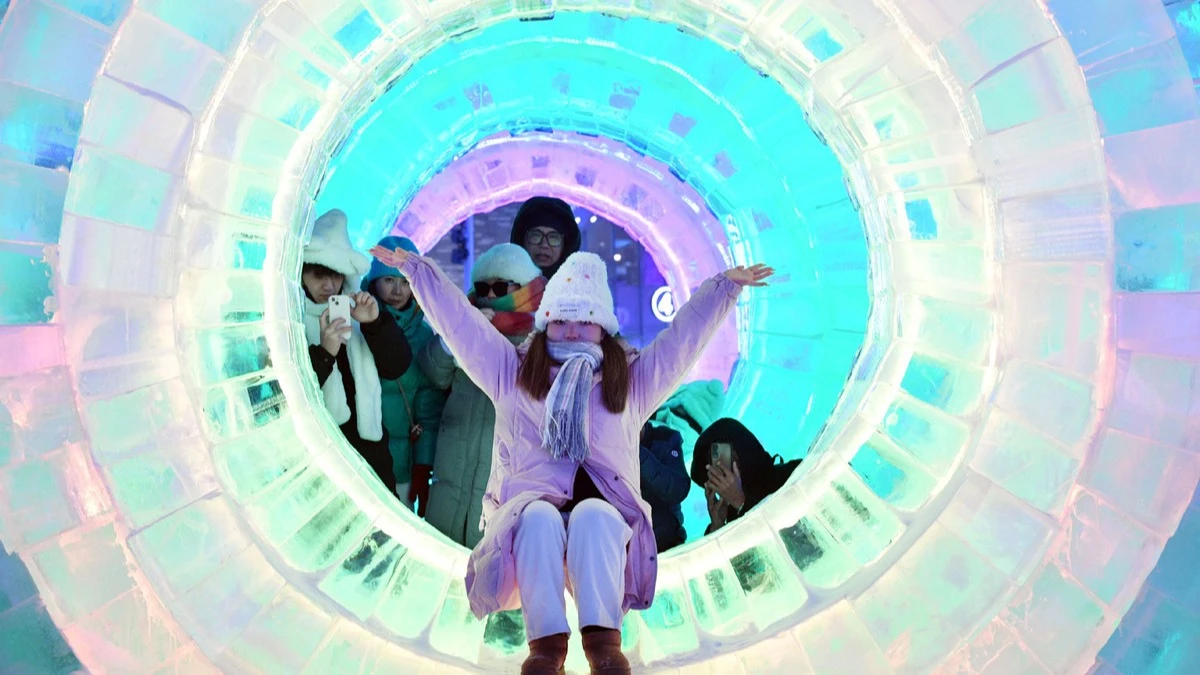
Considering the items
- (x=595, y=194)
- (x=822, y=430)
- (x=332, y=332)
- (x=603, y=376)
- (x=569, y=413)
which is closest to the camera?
(x=569, y=413)

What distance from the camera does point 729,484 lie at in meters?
4.48

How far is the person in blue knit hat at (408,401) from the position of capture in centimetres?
450

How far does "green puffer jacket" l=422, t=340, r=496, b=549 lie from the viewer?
428 cm

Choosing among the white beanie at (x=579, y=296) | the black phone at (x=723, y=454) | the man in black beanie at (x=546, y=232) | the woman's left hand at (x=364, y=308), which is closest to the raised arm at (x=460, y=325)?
the white beanie at (x=579, y=296)

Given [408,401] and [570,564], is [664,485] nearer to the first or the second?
[408,401]

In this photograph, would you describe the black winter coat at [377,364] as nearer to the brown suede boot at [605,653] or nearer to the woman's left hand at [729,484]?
the woman's left hand at [729,484]

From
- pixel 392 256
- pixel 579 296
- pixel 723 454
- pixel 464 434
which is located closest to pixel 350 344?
pixel 464 434

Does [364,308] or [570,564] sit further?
[364,308]

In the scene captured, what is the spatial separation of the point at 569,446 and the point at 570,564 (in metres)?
0.37

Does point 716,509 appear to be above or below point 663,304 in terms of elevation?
below

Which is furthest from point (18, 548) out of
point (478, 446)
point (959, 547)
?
point (959, 547)

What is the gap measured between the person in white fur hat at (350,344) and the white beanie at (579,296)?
1.08 meters

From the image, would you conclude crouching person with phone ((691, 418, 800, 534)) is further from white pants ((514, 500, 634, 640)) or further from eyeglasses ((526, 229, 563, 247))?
white pants ((514, 500, 634, 640))

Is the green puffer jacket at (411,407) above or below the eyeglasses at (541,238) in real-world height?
below
